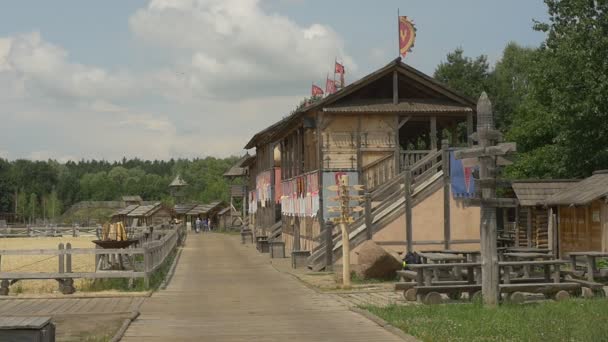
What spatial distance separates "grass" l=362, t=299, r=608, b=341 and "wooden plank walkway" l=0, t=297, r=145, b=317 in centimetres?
492

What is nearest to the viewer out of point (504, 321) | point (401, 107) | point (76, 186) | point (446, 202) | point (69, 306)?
point (504, 321)

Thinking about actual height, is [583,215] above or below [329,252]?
above

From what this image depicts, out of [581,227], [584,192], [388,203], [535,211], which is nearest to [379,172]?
→ [388,203]

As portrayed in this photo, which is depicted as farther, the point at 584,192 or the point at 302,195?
the point at 302,195

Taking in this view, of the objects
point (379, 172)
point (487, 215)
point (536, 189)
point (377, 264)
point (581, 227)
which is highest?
point (379, 172)

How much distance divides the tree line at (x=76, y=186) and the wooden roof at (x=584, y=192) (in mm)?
96893

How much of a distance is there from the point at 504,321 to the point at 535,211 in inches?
684

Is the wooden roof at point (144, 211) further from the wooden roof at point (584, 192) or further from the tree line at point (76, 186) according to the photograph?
the wooden roof at point (584, 192)

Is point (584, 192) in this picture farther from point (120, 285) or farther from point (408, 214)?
point (120, 285)

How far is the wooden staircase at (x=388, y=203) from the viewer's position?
25156 millimetres

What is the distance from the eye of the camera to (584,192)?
2409 cm

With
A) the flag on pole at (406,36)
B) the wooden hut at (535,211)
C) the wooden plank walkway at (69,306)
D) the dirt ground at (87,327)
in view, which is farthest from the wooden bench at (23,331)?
the flag on pole at (406,36)

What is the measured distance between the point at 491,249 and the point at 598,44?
20.6 m

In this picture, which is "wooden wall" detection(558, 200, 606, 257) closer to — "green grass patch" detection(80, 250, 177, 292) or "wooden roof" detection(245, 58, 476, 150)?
"wooden roof" detection(245, 58, 476, 150)
